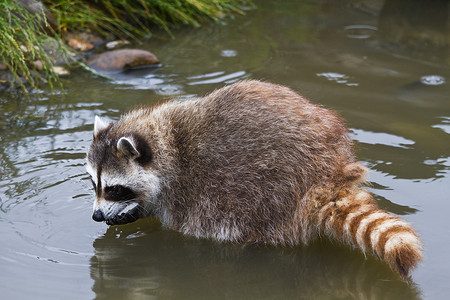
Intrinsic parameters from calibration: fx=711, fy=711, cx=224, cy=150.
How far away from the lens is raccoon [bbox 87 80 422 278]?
13.9ft

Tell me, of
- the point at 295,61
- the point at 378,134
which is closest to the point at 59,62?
the point at 295,61

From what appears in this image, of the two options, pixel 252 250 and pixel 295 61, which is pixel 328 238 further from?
pixel 295 61

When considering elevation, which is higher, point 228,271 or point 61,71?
point 61,71

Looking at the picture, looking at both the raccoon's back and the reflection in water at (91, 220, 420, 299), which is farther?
the raccoon's back

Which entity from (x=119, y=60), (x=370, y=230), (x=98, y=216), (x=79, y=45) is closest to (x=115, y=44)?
(x=79, y=45)

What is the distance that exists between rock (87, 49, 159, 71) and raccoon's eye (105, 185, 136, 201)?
9.46 ft

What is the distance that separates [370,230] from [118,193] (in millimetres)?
1684

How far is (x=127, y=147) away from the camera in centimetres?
450

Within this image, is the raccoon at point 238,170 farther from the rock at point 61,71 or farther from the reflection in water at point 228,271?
the rock at point 61,71

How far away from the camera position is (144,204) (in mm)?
4676

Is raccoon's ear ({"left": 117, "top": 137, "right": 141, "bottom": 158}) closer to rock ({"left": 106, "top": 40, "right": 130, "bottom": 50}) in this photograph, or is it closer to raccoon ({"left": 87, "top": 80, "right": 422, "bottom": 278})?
raccoon ({"left": 87, "top": 80, "right": 422, "bottom": 278})

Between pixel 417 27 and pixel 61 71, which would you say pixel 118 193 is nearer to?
pixel 61 71

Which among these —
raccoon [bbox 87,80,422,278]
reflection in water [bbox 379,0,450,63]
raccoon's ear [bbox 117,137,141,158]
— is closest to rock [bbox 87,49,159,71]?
raccoon [bbox 87,80,422,278]

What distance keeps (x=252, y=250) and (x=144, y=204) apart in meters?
0.82
